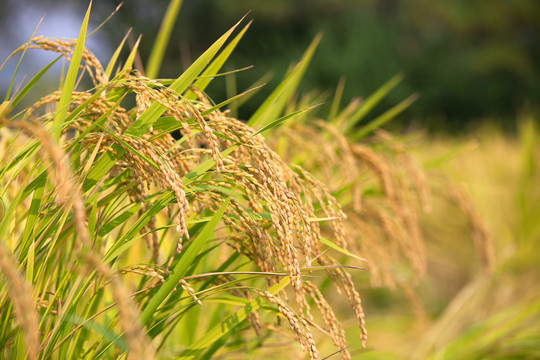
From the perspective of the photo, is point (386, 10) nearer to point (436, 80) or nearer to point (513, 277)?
point (436, 80)

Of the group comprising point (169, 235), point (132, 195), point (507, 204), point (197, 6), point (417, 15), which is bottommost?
point (507, 204)

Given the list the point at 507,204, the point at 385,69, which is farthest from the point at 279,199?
the point at 385,69

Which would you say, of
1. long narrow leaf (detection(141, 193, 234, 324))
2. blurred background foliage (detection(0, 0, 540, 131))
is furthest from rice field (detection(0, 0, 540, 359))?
blurred background foliage (detection(0, 0, 540, 131))

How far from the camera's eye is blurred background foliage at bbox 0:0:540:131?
15.5 metres

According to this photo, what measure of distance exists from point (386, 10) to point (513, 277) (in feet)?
56.5

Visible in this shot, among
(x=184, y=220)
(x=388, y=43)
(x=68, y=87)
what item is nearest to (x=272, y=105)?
(x=68, y=87)

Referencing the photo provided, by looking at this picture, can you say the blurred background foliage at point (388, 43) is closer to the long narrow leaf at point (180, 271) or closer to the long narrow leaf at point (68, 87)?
the long narrow leaf at point (68, 87)

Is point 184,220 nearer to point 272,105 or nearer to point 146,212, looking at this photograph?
point 146,212

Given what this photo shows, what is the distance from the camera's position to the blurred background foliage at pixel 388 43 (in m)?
15.5

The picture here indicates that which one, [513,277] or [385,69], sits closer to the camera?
[513,277]

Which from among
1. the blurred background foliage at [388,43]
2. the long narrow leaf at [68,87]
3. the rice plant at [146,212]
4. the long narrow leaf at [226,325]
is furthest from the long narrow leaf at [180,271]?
→ the blurred background foliage at [388,43]

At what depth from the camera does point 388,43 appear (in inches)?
659

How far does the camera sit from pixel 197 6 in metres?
16.7

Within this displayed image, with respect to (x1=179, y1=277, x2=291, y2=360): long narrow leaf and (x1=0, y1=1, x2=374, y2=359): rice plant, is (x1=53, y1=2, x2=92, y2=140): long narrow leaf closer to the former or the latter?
(x1=0, y1=1, x2=374, y2=359): rice plant
